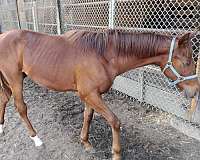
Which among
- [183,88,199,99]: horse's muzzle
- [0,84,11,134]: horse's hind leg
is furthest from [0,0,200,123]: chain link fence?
[0,84,11,134]: horse's hind leg

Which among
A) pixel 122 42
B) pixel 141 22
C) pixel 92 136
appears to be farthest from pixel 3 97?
pixel 141 22

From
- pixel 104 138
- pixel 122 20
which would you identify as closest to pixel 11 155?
pixel 104 138

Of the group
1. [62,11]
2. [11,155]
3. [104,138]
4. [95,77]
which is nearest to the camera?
[95,77]

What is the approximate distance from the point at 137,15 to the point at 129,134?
2335 millimetres

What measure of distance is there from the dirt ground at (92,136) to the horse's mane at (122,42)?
4.10 feet

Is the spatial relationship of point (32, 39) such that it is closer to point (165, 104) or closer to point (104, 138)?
point (104, 138)

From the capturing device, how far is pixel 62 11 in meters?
6.35

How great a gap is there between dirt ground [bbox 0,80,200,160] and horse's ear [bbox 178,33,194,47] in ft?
4.61

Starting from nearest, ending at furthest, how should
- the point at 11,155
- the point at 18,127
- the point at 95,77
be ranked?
the point at 95,77 → the point at 11,155 → the point at 18,127

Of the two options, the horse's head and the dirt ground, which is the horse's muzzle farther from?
the dirt ground

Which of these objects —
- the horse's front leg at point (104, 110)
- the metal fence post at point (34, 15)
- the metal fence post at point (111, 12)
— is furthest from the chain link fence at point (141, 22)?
the horse's front leg at point (104, 110)

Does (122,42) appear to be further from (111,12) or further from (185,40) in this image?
(111,12)

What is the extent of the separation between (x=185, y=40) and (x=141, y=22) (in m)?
2.38

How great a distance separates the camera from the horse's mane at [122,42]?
2.47 meters
